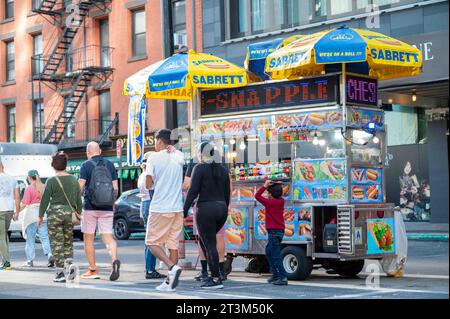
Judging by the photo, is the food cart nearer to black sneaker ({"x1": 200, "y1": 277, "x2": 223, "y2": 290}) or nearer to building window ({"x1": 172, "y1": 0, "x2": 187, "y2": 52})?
black sneaker ({"x1": 200, "y1": 277, "x2": 223, "y2": 290})

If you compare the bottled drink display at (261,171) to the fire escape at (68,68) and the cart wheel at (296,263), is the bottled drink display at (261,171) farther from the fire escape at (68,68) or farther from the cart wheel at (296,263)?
the fire escape at (68,68)

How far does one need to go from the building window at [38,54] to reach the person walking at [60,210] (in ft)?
89.0

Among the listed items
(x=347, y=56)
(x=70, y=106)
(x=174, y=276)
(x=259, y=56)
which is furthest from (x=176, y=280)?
(x=70, y=106)

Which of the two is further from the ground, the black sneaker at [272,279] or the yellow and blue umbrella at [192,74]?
the yellow and blue umbrella at [192,74]

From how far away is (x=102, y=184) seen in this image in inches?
472

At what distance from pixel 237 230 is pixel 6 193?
440cm

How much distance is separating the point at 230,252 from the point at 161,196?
2533mm

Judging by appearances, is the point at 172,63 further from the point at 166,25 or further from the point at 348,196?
the point at 348,196

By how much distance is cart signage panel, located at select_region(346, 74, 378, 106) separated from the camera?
1209 cm

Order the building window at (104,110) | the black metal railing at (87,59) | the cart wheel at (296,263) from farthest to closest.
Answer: the building window at (104,110) < the black metal railing at (87,59) < the cart wheel at (296,263)

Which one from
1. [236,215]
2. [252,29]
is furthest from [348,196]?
[252,29]

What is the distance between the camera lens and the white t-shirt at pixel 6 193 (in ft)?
48.4

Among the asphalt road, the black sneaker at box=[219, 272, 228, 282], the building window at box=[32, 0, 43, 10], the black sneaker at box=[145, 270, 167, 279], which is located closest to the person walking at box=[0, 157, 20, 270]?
the asphalt road

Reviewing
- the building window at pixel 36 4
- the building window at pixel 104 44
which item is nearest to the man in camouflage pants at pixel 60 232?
the building window at pixel 104 44
